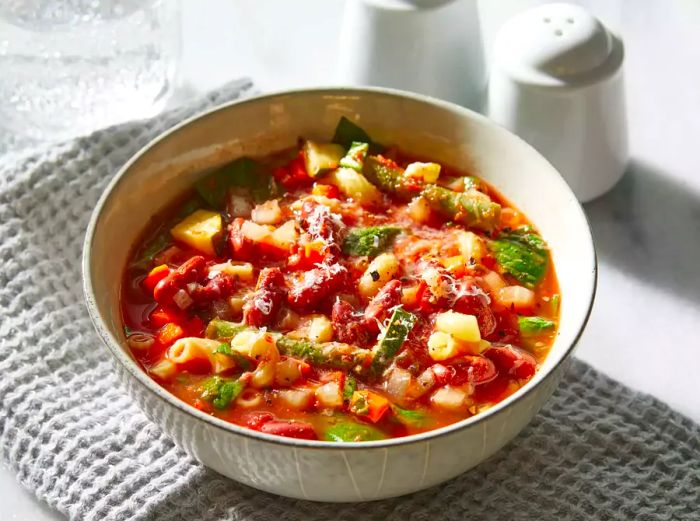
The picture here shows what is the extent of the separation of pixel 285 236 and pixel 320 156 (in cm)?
41

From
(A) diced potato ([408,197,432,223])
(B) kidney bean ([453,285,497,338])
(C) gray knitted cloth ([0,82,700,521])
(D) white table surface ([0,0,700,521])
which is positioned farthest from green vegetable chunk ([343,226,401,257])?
(D) white table surface ([0,0,700,521])

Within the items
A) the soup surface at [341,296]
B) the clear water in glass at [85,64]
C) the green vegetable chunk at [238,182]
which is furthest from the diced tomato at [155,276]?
the clear water in glass at [85,64]

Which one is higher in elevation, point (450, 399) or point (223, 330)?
point (223, 330)

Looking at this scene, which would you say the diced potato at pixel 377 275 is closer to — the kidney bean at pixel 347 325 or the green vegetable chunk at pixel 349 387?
the kidney bean at pixel 347 325

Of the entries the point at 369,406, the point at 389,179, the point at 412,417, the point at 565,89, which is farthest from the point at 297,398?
the point at 565,89

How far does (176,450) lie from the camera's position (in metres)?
3.13

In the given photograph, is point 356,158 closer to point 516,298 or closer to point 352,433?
point 516,298

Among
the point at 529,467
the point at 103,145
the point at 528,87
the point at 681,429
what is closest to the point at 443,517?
the point at 529,467

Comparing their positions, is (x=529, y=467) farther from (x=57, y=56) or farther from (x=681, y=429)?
(x=57, y=56)

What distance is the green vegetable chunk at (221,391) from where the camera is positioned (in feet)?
9.40

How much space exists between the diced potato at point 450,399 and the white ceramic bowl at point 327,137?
0.14 m

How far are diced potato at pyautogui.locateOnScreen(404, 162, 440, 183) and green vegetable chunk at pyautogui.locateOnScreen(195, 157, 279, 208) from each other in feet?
1.42

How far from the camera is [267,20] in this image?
490 cm

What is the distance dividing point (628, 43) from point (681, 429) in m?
2.15
